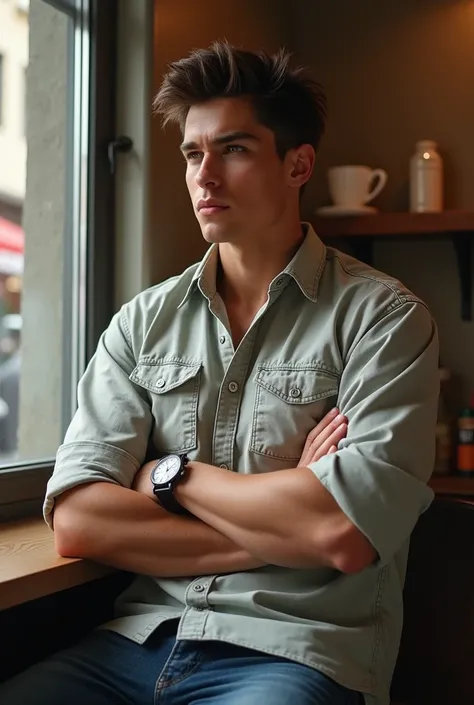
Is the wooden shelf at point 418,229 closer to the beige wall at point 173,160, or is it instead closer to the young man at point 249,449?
the beige wall at point 173,160

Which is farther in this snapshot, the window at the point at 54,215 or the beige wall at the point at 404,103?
the beige wall at the point at 404,103

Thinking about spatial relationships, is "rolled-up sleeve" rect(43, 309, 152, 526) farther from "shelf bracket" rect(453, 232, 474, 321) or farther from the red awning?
"shelf bracket" rect(453, 232, 474, 321)

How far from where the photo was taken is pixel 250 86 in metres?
1.47

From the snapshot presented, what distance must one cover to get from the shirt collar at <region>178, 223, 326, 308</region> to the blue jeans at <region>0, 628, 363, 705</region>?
23.3 inches

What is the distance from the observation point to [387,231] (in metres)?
2.10

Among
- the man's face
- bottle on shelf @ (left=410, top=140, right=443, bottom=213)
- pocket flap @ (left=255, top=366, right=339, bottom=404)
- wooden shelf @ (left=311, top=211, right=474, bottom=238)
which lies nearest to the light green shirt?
pocket flap @ (left=255, top=366, right=339, bottom=404)

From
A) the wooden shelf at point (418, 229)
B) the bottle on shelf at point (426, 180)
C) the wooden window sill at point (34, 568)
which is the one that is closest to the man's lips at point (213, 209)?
the wooden window sill at point (34, 568)

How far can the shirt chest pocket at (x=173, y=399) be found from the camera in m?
1.42

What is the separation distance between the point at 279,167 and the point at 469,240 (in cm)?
88

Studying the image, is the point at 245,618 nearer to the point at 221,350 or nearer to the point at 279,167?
the point at 221,350

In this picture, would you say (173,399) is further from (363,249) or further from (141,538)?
(363,249)

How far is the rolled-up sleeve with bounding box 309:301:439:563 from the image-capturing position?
1196 millimetres

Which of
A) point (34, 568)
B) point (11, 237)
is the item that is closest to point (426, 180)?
point (11, 237)

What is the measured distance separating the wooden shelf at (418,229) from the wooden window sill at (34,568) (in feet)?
3.57
